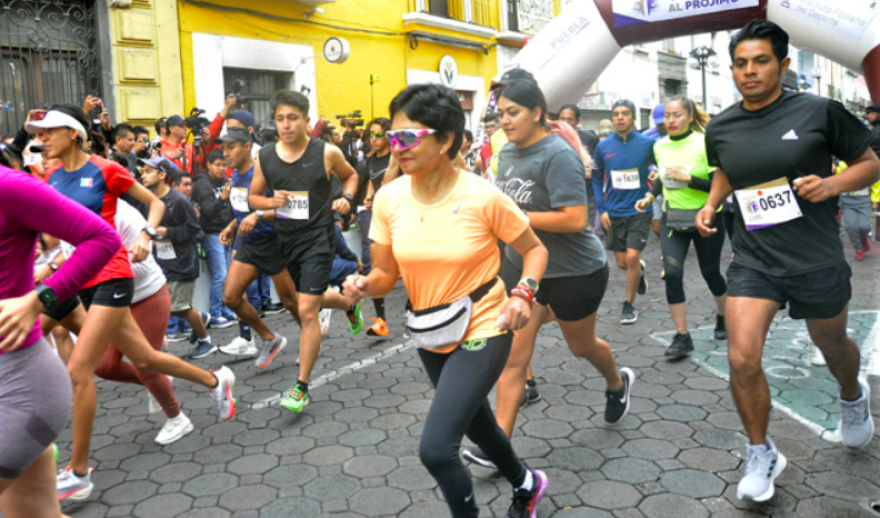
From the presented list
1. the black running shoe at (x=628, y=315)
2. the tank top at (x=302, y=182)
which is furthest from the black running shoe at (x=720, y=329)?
the tank top at (x=302, y=182)

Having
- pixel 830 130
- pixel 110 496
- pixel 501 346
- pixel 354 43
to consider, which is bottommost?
pixel 110 496

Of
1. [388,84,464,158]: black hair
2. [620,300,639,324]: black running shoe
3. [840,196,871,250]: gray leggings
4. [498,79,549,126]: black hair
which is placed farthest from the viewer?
[840,196,871,250]: gray leggings

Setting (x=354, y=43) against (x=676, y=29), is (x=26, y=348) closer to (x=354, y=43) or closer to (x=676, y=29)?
(x=676, y=29)

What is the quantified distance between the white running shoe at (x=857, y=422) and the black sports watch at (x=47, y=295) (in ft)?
11.5

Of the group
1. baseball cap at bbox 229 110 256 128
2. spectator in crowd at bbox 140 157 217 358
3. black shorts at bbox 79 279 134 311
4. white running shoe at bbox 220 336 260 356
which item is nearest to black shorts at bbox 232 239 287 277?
white running shoe at bbox 220 336 260 356

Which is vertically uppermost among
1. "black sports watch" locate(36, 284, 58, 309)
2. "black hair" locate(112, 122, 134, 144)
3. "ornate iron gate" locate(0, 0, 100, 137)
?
"ornate iron gate" locate(0, 0, 100, 137)

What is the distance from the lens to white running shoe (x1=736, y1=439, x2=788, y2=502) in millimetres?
3156

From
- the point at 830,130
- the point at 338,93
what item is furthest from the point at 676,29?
the point at 338,93

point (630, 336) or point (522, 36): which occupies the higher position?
Answer: point (522, 36)

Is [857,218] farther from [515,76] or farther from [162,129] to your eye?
[162,129]

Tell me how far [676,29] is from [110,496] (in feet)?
18.8

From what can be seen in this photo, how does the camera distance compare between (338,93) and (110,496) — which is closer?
(110,496)

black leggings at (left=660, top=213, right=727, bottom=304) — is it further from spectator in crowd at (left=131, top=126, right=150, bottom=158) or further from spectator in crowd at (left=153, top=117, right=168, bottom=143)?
spectator in crowd at (left=153, top=117, right=168, bottom=143)

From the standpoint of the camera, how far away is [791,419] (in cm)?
421
